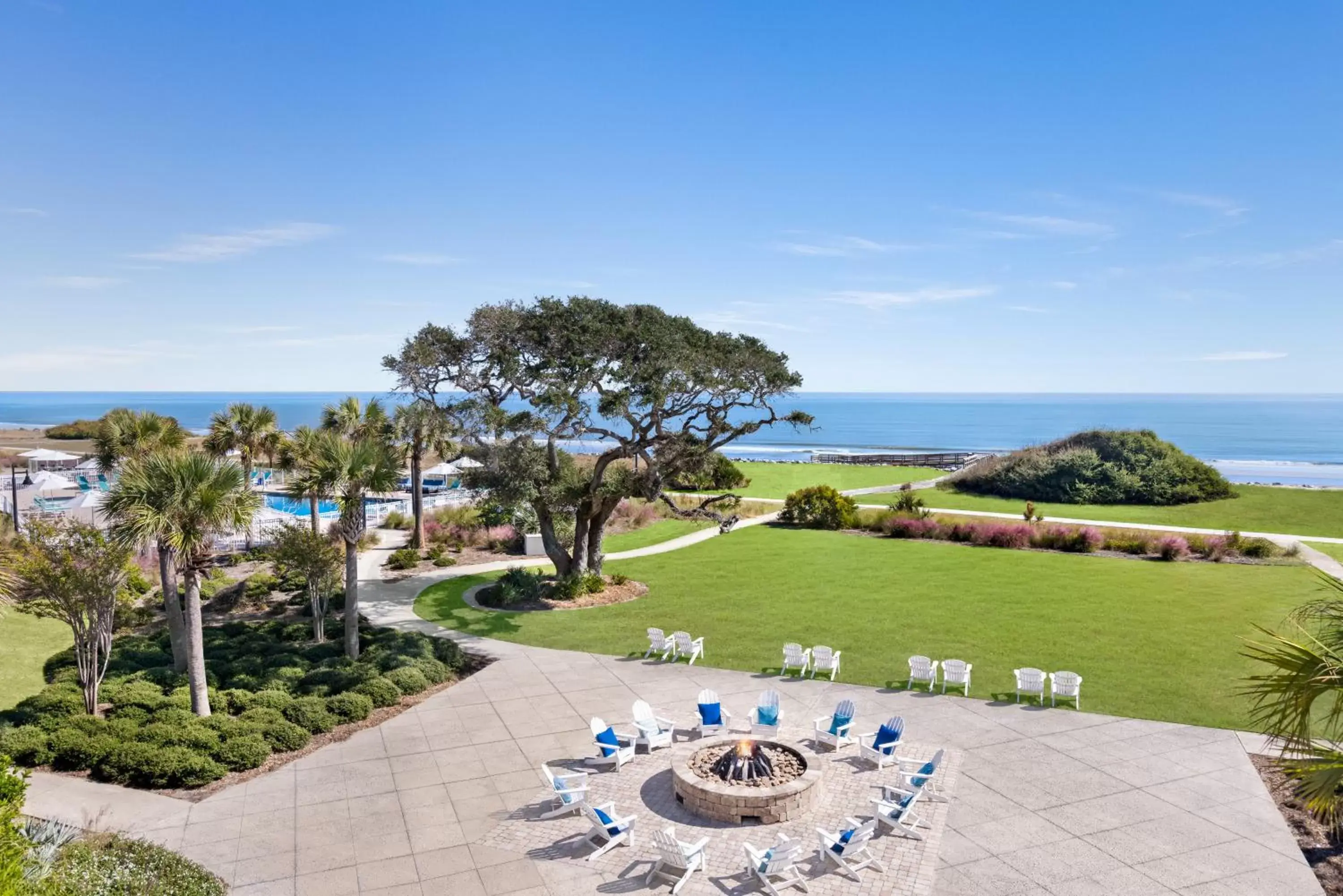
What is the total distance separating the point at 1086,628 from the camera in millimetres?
20750

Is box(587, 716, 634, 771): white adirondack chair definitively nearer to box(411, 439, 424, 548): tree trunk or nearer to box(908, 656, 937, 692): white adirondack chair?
box(908, 656, 937, 692): white adirondack chair

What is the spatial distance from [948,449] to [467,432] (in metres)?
110

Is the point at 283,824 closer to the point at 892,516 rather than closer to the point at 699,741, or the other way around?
the point at 699,741

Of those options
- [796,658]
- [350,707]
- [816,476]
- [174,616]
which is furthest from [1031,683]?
[816,476]

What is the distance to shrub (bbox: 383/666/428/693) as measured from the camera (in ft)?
52.9

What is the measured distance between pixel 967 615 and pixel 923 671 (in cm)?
675

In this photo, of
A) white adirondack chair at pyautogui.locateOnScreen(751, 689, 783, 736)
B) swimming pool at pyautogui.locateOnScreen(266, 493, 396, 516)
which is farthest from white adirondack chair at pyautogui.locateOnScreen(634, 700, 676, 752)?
swimming pool at pyautogui.locateOnScreen(266, 493, 396, 516)

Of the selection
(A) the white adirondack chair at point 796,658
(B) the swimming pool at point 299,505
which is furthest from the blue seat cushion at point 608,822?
(B) the swimming pool at point 299,505

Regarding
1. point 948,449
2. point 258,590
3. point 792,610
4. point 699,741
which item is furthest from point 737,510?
point 948,449

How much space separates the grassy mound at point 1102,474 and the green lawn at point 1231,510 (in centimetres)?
89

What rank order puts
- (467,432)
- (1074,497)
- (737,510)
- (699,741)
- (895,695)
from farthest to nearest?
(1074,497) → (737,510) → (467,432) → (895,695) → (699,741)

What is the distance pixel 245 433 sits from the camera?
94.5 feet

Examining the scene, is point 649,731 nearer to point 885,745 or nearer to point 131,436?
point 885,745

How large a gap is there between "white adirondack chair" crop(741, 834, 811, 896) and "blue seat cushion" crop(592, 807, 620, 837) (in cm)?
184
